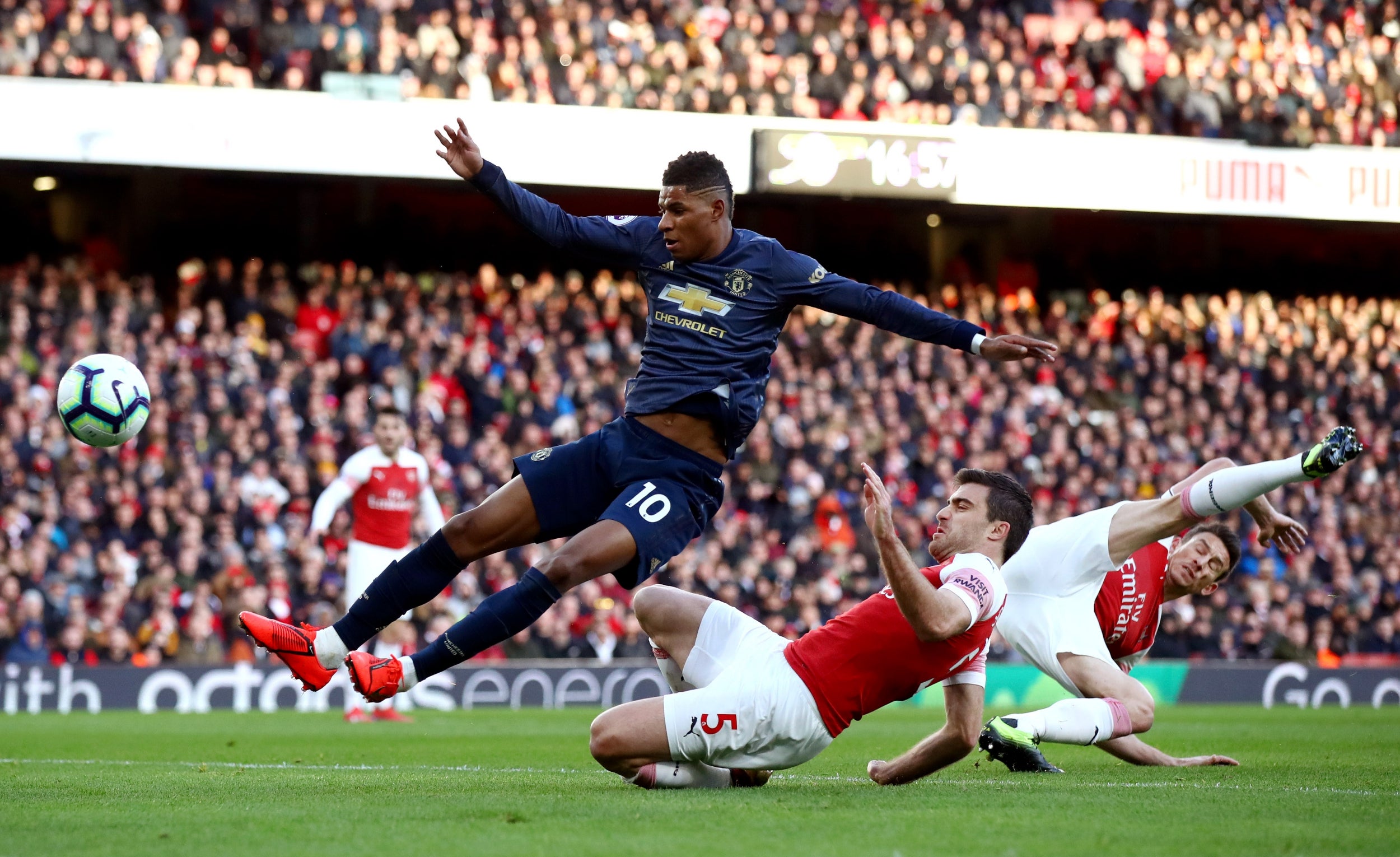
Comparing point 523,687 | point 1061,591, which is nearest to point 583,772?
point 1061,591

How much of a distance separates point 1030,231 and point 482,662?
13.1 m

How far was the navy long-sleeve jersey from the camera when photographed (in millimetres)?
6898

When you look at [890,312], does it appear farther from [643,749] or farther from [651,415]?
[643,749]

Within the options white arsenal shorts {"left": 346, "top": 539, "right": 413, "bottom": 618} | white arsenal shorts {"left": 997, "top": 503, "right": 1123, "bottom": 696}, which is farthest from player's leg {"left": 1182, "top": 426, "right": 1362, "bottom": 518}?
white arsenal shorts {"left": 346, "top": 539, "right": 413, "bottom": 618}

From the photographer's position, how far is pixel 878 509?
18.0 feet

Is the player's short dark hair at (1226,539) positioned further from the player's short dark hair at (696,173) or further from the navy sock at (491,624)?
the navy sock at (491,624)

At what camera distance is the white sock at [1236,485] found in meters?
6.85

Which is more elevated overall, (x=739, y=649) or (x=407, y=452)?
(x=407, y=452)

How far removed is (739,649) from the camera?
605cm

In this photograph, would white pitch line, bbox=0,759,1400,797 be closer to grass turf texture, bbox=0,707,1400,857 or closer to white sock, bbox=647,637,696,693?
grass turf texture, bbox=0,707,1400,857

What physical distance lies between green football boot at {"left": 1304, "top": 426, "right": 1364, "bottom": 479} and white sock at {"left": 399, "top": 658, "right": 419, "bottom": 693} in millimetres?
3666

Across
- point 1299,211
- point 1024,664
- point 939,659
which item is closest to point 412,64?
point 1024,664

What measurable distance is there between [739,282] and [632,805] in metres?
2.45

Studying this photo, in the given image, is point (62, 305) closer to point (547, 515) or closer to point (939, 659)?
point (547, 515)
